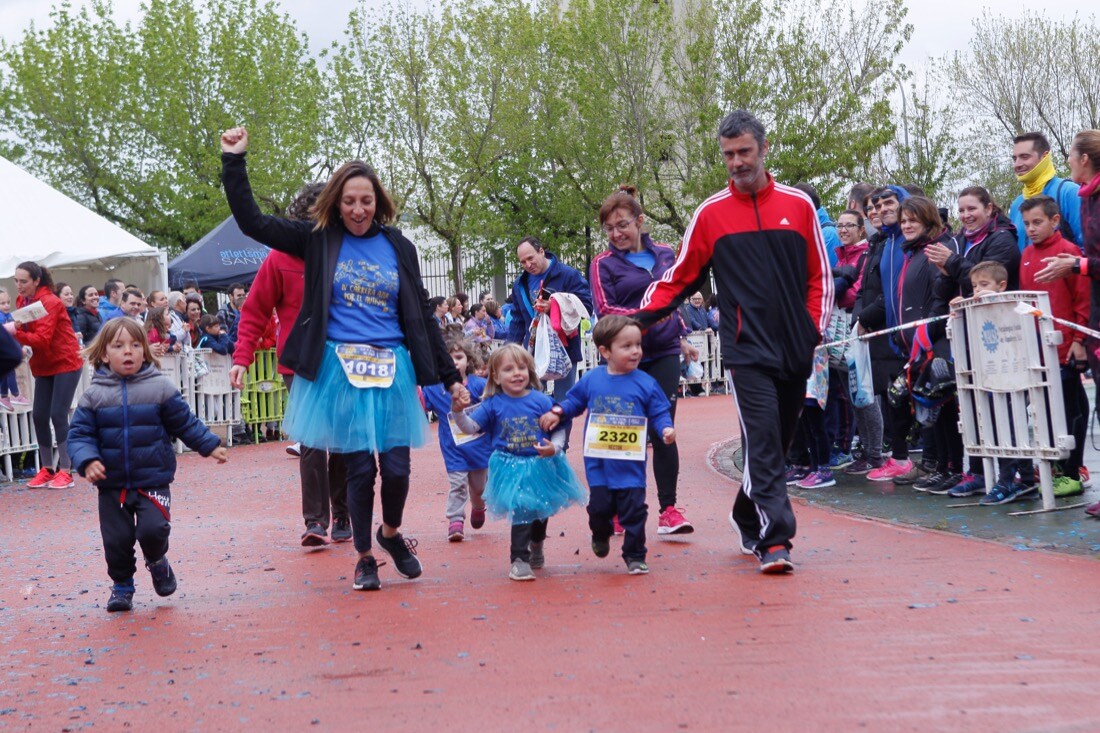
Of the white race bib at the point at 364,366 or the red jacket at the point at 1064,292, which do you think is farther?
the red jacket at the point at 1064,292

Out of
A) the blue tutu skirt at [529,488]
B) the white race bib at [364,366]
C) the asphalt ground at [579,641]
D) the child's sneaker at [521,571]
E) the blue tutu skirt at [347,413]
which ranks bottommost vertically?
the asphalt ground at [579,641]

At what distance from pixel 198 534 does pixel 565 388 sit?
3019 mm

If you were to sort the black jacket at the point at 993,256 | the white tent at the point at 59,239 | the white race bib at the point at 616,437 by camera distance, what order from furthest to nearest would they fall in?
the white tent at the point at 59,239
the black jacket at the point at 993,256
the white race bib at the point at 616,437

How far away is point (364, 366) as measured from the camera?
6.70 m

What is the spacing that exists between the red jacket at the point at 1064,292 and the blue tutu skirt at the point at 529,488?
334 centimetres

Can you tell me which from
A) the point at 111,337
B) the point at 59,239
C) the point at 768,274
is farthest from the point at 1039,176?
the point at 59,239

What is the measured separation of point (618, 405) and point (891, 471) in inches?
152

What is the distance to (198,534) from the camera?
9.59 meters

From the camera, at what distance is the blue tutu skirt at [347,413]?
6.70 m

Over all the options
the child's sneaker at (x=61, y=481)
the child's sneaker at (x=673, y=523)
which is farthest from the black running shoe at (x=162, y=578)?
the child's sneaker at (x=61, y=481)

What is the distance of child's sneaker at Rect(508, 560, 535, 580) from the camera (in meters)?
6.94

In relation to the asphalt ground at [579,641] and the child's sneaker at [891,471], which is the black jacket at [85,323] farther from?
the child's sneaker at [891,471]

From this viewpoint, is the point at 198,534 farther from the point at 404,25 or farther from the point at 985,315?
the point at 404,25

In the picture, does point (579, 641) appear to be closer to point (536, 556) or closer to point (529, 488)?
point (529, 488)
